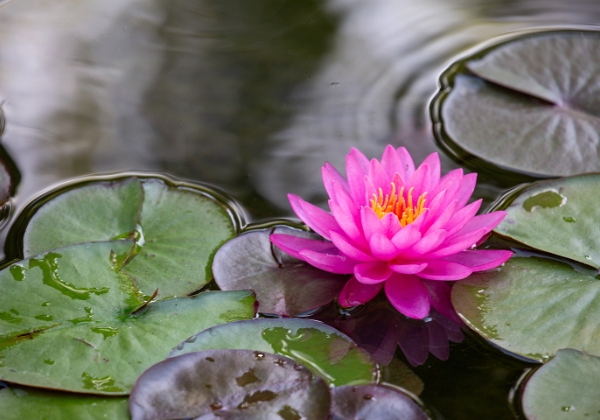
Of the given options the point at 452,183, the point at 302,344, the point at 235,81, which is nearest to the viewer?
the point at 302,344

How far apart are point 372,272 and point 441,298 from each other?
8.0 inches

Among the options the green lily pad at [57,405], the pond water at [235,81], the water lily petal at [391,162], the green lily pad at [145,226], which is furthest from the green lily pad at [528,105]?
the green lily pad at [57,405]

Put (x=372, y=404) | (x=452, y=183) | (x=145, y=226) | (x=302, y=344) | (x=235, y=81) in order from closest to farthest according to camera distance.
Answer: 1. (x=372, y=404)
2. (x=302, y=344)
3. (x=452, y=183)
4. (x=145, y=226)
5. (x=235, y=81)

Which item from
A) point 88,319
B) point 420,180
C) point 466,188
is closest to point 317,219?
point 420,180

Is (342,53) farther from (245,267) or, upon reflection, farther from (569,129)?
(245,267)

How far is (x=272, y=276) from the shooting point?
5.52 feet

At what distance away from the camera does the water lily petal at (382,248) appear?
1.50 m

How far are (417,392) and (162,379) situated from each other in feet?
1.92

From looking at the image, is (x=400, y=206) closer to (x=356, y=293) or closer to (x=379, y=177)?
(x=379, y=177)

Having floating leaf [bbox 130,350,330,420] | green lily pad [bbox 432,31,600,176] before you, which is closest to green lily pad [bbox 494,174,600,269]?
green lily pad [bbox 432,31,600,176]

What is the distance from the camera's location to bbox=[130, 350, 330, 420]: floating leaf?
4.22ft

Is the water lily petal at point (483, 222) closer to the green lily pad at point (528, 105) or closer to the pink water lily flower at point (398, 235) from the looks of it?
the pink water lily flower at point (398, 235)

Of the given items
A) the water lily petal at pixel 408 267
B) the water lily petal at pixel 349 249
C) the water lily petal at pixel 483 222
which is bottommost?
the water lily petal at pixel 408 267

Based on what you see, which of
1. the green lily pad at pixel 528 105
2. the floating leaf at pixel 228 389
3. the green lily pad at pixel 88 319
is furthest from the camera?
the green lily pad at pixel 528 105
